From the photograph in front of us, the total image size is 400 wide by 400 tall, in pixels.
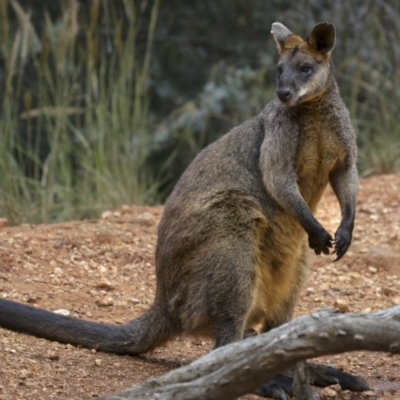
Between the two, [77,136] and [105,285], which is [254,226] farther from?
[77,136]

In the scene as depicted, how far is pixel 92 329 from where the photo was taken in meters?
5.07

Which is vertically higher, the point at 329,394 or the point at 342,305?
the point at 342,305

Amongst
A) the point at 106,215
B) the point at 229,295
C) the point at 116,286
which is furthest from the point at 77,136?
the point at 229,295

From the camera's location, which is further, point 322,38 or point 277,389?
point 322,38

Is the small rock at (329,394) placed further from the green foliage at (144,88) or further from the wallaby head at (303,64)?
the green foliage at (144,88)

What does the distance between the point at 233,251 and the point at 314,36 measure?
4.69 ft

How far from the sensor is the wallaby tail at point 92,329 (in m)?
4.97

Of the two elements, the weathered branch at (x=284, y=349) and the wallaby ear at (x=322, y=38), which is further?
the wallaby ear at (x=322, y=38)

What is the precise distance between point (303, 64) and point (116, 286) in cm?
209

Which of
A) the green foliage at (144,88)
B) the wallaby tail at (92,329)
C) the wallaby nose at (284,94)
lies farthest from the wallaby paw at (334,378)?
the green foliage at (144,88)

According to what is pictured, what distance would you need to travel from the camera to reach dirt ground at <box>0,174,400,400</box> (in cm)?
455

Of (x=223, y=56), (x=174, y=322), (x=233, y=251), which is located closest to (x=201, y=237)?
(x=233, y=251)

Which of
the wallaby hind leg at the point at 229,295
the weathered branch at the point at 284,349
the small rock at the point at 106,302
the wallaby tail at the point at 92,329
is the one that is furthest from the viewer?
the small rock at the point at 106,302

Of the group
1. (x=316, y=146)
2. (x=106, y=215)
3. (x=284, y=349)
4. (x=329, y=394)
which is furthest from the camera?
(x=106, y=215)
